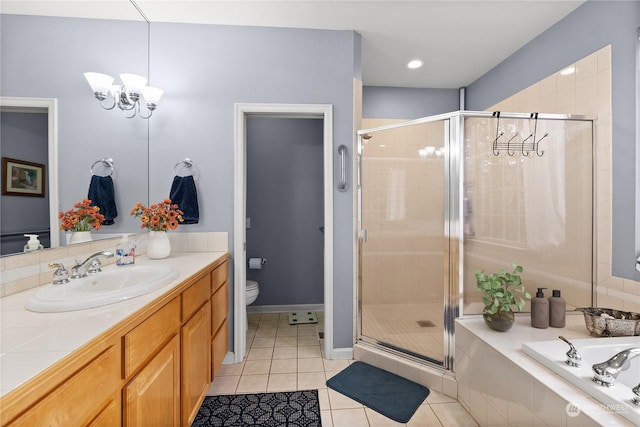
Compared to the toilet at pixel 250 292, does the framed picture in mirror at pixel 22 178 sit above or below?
above

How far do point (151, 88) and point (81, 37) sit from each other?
516 mm

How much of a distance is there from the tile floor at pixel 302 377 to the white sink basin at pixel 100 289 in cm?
95

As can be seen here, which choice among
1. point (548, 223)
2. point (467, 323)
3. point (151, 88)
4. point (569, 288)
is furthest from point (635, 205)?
point (151, 88)

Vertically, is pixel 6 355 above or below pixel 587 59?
below

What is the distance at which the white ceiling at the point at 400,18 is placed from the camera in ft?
6.41

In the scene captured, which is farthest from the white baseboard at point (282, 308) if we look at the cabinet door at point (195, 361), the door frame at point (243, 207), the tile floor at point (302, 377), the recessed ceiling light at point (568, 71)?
the recessed ceiling light at point (568, 71)

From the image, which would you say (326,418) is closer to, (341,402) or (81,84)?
(341,402)

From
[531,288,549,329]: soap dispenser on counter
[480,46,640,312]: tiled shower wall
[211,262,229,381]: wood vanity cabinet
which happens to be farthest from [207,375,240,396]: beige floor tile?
[480,46,640,312]: tiled shower wall

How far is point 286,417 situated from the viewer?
5.32ft

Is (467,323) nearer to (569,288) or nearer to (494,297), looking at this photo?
(494,297)

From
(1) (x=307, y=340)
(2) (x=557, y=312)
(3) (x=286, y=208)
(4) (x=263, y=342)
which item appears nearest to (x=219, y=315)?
(4) (x=263, y=342)

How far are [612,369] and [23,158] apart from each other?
2365 millimetres

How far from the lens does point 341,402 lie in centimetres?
174

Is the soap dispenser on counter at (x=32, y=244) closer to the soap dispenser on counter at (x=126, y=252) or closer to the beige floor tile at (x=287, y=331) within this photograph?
the soap dispenser on counter at (x=126, y=252)
